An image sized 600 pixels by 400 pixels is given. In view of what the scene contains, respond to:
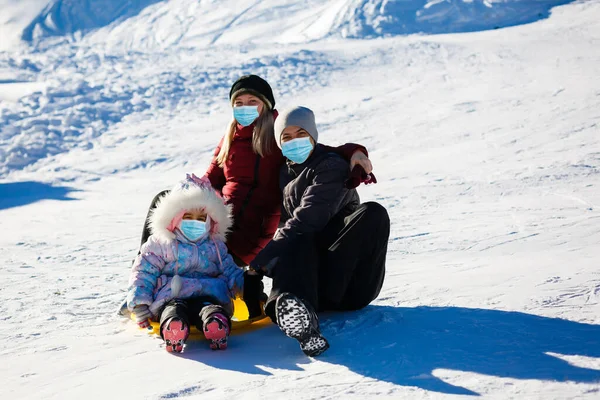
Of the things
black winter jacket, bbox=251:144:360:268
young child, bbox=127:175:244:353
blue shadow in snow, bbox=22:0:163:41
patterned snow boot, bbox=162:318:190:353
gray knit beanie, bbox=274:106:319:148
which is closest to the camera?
patterned snow boot, bbox=162:318:190:353

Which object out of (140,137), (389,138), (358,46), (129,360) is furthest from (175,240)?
(358,46)

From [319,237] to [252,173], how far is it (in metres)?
0.83

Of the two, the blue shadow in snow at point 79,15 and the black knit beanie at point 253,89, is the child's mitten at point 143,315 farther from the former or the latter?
the blue shadow in snow at point 79,15

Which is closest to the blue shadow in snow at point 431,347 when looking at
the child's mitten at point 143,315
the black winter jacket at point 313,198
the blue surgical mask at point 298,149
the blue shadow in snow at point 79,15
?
the child's mitten at point 143,315

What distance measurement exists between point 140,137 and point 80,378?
9.80 metres

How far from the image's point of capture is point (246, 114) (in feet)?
12.4

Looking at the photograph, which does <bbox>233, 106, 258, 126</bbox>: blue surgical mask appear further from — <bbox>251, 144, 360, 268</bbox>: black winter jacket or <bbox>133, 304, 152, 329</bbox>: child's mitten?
<bbox>133, 304, 152, 329</bbox>: child's mitten

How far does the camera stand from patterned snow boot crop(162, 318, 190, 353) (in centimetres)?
286

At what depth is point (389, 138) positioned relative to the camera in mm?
10461

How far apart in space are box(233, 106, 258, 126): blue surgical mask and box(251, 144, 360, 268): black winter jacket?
0.54m

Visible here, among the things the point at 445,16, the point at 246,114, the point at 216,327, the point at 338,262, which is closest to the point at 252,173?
the point at 246,114

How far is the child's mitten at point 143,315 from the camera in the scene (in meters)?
3.13

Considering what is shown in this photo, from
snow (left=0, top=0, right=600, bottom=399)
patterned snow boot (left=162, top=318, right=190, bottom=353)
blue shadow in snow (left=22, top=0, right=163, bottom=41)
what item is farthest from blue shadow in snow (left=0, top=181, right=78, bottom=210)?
blue shadow in snow (left=22, top=0, right=163, bottom=41)

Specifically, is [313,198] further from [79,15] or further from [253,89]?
[79,15]
